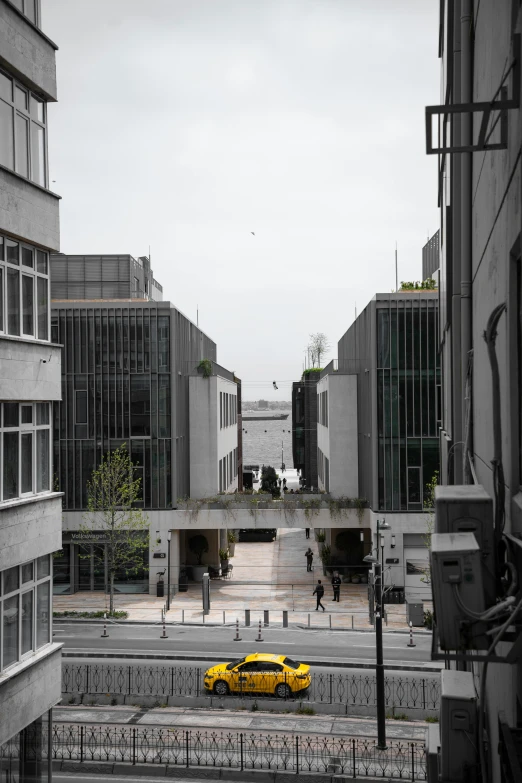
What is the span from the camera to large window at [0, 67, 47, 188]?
14.0m

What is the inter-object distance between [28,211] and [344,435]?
33543mm

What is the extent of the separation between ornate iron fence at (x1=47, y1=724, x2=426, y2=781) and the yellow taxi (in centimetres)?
349

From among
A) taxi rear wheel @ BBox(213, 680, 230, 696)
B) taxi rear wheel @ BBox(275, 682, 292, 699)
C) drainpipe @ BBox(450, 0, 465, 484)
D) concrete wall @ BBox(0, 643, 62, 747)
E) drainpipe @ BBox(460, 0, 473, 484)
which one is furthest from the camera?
taxi rear wheel @ BBox(213, 680, 230, 696)

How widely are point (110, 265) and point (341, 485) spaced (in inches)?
807

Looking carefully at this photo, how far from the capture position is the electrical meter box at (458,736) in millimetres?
8479

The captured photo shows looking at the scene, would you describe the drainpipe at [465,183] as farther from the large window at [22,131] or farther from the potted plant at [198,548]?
the potted plant at [198,548]

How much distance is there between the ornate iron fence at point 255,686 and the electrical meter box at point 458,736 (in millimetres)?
14300

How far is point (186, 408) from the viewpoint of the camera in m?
46.3

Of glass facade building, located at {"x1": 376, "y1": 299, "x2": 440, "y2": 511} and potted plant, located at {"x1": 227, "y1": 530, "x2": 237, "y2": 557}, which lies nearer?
glass facade building, located at {"x1": 376, "y1": 299, "x2": 440, "y2": 511}

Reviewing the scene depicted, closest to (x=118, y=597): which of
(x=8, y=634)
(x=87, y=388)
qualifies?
(x=87, y=388)

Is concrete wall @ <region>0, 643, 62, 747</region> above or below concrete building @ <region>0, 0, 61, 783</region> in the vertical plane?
below

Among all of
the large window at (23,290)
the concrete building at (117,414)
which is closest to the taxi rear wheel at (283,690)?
the large window at (23,290)

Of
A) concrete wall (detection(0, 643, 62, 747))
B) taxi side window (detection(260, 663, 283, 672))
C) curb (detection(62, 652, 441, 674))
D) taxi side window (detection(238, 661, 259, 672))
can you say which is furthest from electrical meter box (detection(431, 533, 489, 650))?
curb (detection(62, 652, 441, 674))

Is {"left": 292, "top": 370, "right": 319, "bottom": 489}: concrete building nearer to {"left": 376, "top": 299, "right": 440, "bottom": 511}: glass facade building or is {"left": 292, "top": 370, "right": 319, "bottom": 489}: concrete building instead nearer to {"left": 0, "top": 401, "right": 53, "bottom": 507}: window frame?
{"left": 376, "top": 299, "right": 440, "bottom": 511}: glass facade building
